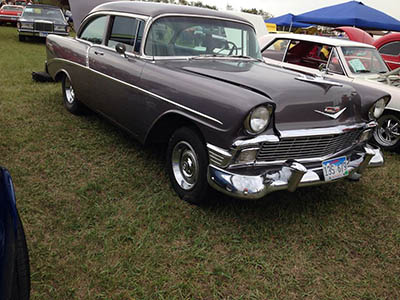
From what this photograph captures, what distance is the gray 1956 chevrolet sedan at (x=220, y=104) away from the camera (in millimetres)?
2461

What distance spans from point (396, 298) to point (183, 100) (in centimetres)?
203

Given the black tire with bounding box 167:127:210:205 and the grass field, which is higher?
the black tire with bounding box 167:127:210:205

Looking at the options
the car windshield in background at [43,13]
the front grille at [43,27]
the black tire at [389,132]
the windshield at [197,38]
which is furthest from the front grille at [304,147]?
the car windshield in background at [43,13]

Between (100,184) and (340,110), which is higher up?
(340,110)

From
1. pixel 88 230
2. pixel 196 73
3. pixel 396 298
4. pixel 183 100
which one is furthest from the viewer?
pixel 196 73

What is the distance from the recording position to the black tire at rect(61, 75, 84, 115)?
4777 millimetres

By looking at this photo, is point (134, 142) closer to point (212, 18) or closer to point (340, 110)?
point (212, 18)

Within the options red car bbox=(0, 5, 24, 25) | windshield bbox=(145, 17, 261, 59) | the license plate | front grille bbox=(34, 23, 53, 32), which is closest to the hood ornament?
the license plate

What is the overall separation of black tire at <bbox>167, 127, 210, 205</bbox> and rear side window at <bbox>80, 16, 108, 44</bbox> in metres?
1.89

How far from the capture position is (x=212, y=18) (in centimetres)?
358

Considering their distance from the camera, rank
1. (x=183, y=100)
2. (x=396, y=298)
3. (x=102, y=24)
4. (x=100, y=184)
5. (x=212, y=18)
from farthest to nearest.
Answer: (x=102, y=24), (x=212, y=18), (x=100, y=184), (x=183, y=100), (x=396, y=298)

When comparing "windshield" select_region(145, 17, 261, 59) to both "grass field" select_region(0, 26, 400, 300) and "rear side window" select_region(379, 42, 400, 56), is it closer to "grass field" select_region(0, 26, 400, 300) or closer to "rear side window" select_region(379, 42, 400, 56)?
"grass field" select_region(0, 26, 400, 300)

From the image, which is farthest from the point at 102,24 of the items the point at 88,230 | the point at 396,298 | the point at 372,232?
the point at 396,298

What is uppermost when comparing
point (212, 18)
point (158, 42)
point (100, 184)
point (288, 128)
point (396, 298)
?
point (212, 18)
